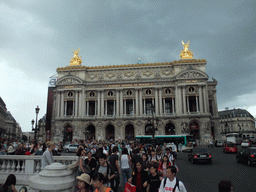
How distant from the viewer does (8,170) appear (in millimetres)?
9258

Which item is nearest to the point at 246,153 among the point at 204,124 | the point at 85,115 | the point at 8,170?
the point at 8,170

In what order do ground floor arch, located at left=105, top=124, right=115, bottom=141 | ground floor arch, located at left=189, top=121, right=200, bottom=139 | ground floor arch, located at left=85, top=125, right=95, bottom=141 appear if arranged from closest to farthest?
ground floor arch, located at left=189, top=121, right=200, bottom=139
ground floor arch, located at left=85, top=125, right=95, bottom=141
ground floor arch, located at left=105, top=124, right=115, bottom=141

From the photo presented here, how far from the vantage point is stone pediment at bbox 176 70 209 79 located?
1993 inches

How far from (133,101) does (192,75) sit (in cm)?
1564

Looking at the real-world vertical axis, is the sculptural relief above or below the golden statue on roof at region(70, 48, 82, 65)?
below

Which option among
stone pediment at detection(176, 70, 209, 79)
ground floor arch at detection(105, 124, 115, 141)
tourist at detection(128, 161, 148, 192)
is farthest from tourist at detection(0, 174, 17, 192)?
stone pediment at detection(176, 70, 209, 79)

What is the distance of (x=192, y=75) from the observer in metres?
51.0

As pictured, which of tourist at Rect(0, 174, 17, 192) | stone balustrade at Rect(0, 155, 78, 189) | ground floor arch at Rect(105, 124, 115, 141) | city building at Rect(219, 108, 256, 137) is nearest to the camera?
tourist at Rect(0, 174, 17, 192)

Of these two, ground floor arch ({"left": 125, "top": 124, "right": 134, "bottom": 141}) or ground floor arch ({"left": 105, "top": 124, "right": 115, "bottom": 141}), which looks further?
ground floor arch ({"left": 105, "top": 124, "right": 115, "bottom": 141})

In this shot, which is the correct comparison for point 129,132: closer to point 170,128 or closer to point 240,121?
point 170,128

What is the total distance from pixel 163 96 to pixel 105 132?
16897mm

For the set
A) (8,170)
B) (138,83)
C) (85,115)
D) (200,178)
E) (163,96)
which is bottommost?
(200,178)

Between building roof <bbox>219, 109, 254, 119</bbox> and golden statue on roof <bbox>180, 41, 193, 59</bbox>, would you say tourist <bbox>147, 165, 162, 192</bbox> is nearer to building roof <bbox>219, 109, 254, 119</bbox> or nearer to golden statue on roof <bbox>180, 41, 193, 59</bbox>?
golden statue on roof <bbox>180, 41, 193, 59</bbox>

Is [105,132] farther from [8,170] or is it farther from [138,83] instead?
[8,170]
